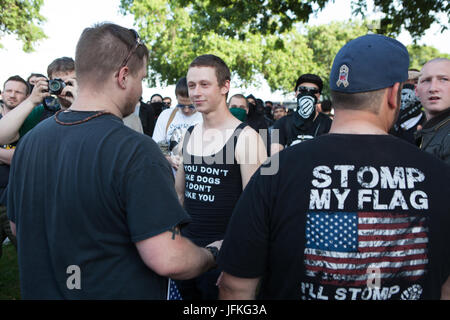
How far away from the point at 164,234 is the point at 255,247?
383 mm

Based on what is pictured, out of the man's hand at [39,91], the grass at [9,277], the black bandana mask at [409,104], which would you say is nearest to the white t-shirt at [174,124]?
the man's hand at [39,91]

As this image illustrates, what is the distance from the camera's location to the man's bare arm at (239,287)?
165 centimetres

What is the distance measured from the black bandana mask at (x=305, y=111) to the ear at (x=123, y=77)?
11.6ft

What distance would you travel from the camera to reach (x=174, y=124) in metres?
5.05

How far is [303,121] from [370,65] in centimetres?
344

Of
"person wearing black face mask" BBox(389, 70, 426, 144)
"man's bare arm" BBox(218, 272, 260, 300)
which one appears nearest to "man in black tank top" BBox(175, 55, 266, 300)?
"man's bare arm" BBox(218, 272, 260, 300)

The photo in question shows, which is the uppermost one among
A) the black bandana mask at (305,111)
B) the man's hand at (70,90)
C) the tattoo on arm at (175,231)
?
the black bandana mask at (305,111)

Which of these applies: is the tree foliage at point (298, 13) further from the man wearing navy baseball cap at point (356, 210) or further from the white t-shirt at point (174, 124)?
the man wearing navy baseball cap at point (356, 210)

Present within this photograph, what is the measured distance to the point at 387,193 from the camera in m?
1.51

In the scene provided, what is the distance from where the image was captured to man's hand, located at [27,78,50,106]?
312 cm

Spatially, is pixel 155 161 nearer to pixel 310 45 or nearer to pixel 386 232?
pixel 386 232

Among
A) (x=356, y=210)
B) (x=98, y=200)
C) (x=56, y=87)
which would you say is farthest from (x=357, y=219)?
(x=56, y=87)

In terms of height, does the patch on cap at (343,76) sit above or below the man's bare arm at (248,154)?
above

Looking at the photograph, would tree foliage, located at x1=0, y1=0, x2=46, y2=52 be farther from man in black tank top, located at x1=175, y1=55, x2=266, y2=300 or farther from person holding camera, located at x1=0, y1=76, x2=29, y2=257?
man in black tank top, located at x1=175, y1=55, x2=266, y2=300
